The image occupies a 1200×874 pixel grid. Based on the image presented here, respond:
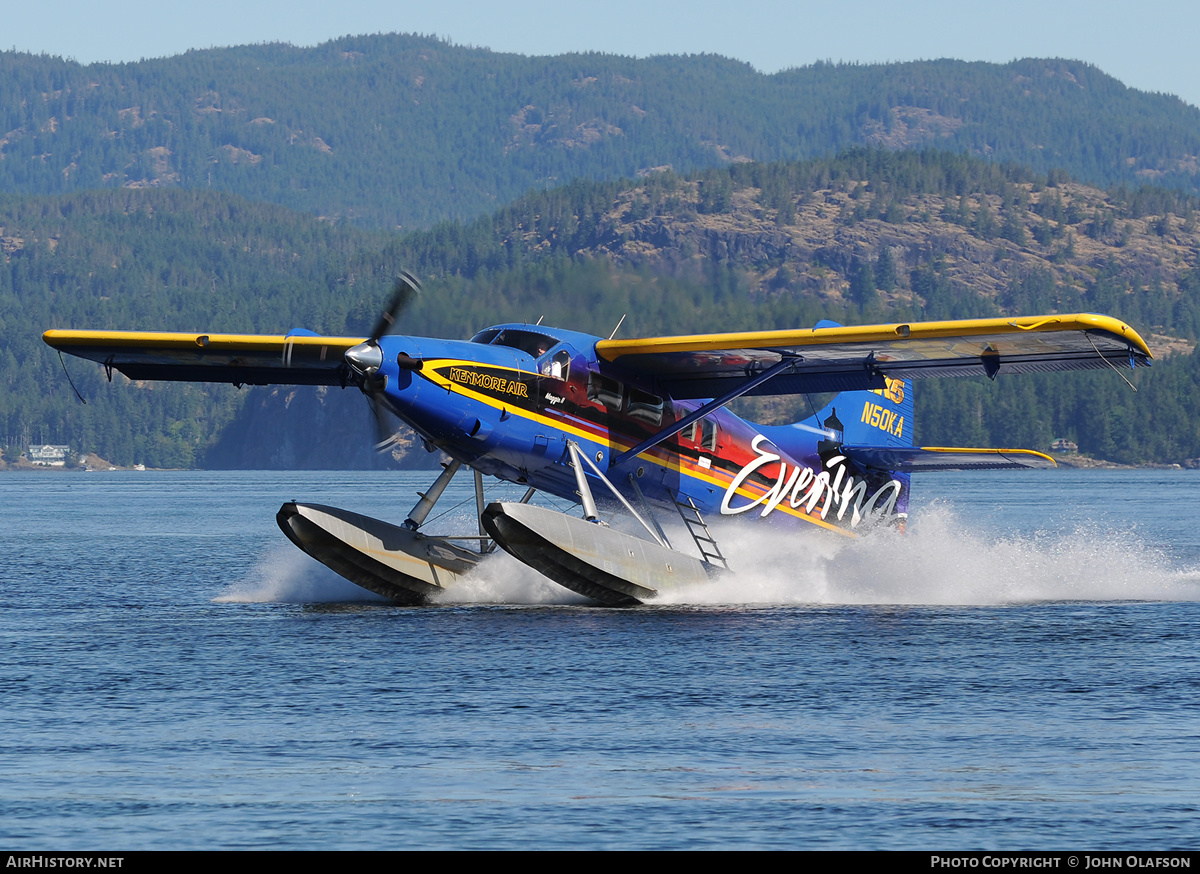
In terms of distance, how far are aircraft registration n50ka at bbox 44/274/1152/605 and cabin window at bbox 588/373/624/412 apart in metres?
0.02

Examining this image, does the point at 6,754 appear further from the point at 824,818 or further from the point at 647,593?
the point at 647,593

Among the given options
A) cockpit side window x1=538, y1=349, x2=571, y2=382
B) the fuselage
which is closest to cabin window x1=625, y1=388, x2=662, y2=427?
the fuselage

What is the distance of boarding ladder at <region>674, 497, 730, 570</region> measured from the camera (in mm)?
22219

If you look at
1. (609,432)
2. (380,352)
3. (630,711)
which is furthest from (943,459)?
(630,711)

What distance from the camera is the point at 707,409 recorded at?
2150 cm

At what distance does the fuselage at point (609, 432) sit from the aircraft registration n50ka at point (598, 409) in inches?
0.9

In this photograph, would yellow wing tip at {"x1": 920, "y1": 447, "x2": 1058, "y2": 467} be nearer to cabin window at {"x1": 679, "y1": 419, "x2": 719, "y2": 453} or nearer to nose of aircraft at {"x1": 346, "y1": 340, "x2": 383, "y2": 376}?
cabin window at {"x1": 679, "y1": 419, "x2": 719, "y2": 453}

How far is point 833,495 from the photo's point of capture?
24.8 metres

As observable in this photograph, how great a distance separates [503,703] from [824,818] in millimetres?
4740

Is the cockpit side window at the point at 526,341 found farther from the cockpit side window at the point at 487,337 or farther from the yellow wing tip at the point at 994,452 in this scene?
the yellow wing tip at the point at 994,452

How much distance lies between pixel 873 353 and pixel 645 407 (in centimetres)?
305

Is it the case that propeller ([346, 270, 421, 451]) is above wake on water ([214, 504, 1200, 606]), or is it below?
above

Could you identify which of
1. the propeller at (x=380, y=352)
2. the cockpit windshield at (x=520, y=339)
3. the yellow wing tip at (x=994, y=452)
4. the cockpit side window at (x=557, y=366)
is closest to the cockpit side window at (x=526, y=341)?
the cockpit windshield at (x=520, y=339)
